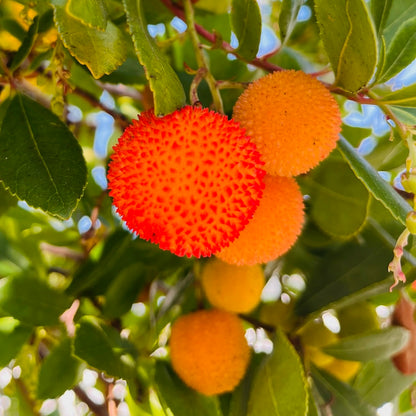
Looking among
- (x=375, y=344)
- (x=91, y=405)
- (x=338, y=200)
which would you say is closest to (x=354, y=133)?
(x=338, y=200)

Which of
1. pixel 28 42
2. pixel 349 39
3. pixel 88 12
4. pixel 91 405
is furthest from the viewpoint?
pixel 91 405

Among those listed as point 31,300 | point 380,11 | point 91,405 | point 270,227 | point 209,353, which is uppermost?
point 380,11

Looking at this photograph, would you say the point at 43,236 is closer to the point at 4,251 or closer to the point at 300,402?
the point at 4,251

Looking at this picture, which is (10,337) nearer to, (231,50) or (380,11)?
(231,50)

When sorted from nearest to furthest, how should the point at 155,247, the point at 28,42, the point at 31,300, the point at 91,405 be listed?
the point at 28,42
the point at 31,300
the point at 155,247
the point at 91,405

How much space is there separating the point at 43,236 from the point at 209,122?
57 cm

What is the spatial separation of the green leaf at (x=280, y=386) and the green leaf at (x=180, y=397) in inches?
3.6

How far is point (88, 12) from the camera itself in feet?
1.48

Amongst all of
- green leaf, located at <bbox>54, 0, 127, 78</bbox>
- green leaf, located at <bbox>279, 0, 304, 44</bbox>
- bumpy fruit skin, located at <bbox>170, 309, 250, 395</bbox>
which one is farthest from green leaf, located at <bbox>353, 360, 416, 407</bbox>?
green leaf, located at <bbox>54, 0, 127, 78</bbox>

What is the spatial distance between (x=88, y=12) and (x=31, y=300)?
49cm

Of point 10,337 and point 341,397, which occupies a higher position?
point 10,337

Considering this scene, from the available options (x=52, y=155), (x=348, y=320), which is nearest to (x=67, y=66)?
(x=52, y=155)

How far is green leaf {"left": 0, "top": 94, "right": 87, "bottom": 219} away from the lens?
58 centimetres

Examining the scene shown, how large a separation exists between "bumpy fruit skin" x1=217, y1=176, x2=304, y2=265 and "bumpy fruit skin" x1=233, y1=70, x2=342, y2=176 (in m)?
0.08
